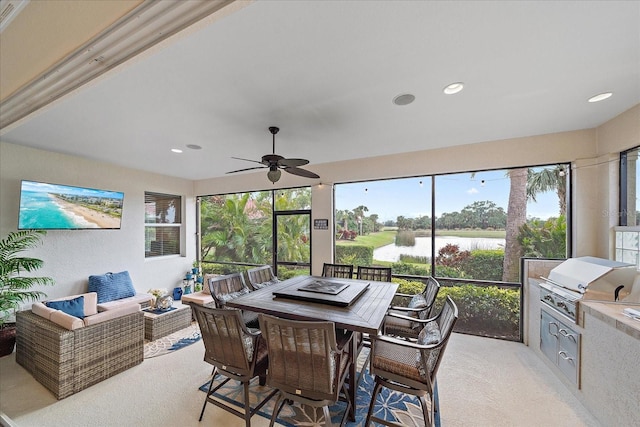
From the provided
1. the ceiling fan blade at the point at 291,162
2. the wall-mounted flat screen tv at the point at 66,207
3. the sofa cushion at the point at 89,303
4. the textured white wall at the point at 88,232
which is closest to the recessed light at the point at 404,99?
the ceiling fan blade at the point at 291,162

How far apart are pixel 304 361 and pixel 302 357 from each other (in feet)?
0.12

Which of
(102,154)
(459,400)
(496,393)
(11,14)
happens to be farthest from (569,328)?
(102,154)

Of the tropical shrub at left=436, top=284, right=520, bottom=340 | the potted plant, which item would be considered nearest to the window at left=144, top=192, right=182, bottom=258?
the potted plant

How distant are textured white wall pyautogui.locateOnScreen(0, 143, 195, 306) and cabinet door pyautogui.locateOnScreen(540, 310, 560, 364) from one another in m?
6.70

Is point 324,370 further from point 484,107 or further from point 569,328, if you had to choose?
point 484,107

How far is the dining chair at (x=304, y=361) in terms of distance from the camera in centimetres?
171

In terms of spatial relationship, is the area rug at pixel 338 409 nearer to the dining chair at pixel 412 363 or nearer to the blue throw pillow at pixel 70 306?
the dining chair at pixel 412 363

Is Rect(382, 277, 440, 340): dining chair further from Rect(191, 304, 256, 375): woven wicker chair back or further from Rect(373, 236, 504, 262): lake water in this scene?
Rect(191, 304, 256, 375): woven wicker chair back

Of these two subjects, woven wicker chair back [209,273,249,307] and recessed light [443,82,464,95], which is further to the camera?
woven wicker chair back [209,273,249,307]

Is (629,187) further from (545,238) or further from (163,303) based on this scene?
(163,303)

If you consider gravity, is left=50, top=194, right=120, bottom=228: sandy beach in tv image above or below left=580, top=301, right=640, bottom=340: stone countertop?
above

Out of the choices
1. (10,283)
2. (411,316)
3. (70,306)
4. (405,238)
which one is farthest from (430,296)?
(10,283)

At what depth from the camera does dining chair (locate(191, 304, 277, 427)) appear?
1942 millimetres

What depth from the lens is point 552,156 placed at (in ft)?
11.1
